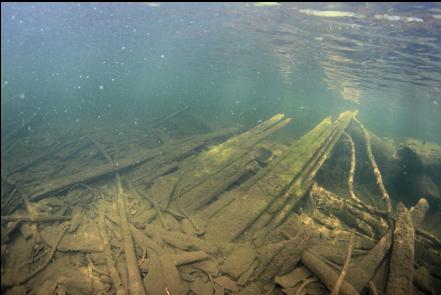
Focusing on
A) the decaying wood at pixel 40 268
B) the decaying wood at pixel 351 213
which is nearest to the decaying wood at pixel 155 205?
the decaying wood at pixel 40 268

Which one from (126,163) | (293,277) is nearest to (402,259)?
(293,277)

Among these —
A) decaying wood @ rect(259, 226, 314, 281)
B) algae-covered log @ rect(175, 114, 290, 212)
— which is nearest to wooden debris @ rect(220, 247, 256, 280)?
decaying wood @ rect(259, 226, 314, 281)

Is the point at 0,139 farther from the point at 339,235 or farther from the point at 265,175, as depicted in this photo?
the point at 339,235

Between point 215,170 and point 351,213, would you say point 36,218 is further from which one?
point 351,213

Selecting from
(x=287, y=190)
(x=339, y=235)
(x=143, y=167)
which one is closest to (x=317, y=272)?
(x=339, y=235)

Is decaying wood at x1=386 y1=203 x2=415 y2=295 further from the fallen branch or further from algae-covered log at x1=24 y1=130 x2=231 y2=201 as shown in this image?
algae-covered log at x1=24 y1=130 x2=231 y2=201

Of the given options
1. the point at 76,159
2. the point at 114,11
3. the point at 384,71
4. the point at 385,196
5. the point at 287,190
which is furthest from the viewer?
the point at 384,71
